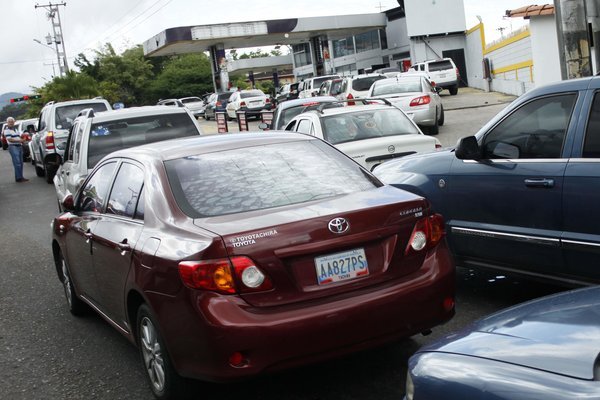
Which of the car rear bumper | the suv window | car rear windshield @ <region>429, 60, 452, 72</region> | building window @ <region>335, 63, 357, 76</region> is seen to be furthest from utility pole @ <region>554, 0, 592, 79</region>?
building window @ <region>335, 63, 357, 76</region>

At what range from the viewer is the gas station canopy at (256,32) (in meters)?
53.4

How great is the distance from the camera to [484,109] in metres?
29.7

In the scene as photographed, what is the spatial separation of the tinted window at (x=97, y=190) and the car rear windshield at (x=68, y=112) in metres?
13.8

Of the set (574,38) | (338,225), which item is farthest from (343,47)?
(338,225)

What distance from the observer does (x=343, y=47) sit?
7069cm

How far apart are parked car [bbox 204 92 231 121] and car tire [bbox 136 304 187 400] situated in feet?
123

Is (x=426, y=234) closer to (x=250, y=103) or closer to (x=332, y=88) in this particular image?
(x=332, y=88)

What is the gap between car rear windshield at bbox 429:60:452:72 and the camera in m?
40.6

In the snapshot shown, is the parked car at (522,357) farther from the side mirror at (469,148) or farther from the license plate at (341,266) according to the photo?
the side mirror at (469,148)

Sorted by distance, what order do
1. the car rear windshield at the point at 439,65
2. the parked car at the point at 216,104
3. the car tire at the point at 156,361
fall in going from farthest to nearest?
the parked car at the point at 216,104, the car rear windshield at the point at 439,65, the car tire at the point at 156,361

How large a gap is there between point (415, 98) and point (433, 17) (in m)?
31.5

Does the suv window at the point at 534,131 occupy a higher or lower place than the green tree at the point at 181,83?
lower

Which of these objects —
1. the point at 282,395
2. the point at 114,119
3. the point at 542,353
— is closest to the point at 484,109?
the point at 114,119

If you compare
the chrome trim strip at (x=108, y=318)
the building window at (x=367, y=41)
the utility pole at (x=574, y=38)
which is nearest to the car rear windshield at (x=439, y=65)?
the building window at (x=367, y=41)
